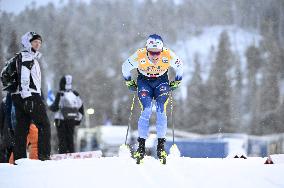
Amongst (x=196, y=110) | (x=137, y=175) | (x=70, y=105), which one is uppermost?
(x=70, y=105)

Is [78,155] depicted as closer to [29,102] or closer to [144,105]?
[29,102]

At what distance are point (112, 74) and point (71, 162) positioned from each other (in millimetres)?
117412

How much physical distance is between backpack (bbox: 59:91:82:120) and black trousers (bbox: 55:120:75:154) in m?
0.16

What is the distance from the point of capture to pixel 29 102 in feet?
25.9

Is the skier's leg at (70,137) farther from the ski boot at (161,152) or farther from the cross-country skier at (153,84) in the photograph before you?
the ski boot at (161,152)

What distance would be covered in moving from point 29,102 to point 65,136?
4480mm

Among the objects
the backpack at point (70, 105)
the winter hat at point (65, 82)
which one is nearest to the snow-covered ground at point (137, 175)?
the backpack at point (70, 105)

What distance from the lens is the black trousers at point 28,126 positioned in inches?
313

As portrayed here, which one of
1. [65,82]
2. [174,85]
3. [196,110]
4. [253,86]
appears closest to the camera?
[174,85]

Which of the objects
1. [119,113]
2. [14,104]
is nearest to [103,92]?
[119,113]

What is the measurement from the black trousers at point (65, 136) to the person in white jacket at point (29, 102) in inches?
161

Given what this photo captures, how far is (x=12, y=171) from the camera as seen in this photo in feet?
21.0

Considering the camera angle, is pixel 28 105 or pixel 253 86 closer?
pixel 28 105

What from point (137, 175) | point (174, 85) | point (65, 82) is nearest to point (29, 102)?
point (174, 85)
